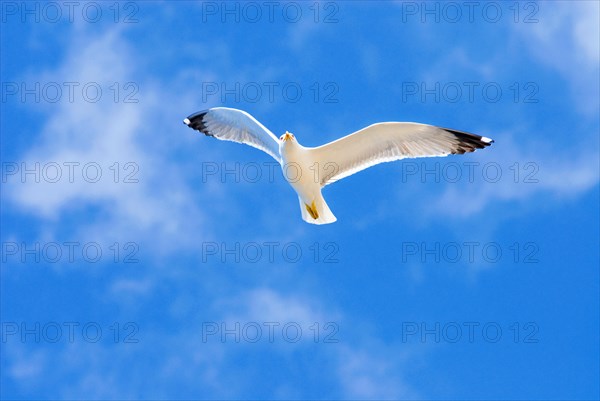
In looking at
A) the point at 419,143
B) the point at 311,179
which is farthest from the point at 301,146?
the point at 419,143

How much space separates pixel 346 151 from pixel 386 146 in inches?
18.0

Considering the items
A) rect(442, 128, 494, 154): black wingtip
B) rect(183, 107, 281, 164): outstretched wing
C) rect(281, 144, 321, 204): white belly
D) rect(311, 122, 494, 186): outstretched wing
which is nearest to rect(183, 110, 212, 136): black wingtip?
rect(183, 107, 281, 164): outstretched wing

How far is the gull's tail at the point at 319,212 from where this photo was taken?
11445mm

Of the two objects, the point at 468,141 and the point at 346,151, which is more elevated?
the point at 346,151

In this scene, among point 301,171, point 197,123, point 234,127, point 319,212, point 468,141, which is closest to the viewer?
point 468,141

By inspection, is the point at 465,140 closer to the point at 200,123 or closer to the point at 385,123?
the point at 385,123

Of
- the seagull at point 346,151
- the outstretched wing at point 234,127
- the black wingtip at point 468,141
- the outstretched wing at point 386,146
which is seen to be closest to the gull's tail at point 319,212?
the seagull at point 346,151

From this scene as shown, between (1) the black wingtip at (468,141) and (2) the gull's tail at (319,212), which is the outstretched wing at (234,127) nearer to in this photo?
(2) the gull's tail at (319,212)

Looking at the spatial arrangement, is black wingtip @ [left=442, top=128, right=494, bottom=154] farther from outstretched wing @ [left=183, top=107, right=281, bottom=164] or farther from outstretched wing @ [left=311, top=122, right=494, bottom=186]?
outstretched wing @ [left=183, top=107, right=281, bottom=164]

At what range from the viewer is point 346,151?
Result: 11328 millimetres

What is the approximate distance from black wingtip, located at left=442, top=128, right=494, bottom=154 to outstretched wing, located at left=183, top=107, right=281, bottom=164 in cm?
207

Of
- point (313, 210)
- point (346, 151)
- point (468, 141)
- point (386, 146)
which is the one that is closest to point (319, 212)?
point (313, 210)

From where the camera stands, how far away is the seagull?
11.0 metres

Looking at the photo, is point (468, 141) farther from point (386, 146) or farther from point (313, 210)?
point (313, 210)
